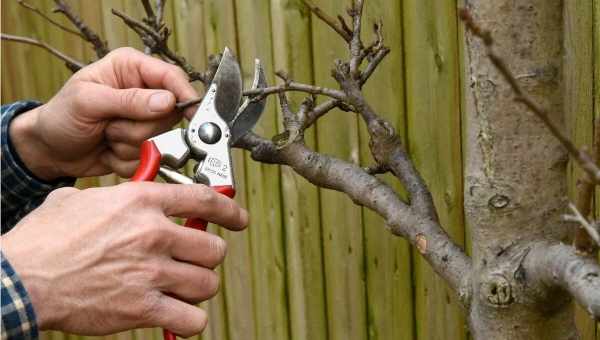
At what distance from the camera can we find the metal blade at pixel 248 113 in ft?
4.67

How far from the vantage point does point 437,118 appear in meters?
1.95

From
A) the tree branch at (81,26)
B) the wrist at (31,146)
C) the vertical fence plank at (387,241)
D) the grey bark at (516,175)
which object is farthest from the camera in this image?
the vertical fence plank at (387,241)

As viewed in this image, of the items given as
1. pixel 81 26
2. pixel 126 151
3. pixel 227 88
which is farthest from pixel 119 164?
pixel 227 88

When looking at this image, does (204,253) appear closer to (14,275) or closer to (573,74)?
(14,275)

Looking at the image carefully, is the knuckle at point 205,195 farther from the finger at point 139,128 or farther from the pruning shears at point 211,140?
the finger at point 139,128

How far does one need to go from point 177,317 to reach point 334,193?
1142 millimetres

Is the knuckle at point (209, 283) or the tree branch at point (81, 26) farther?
the tree branch at point (81, 26)

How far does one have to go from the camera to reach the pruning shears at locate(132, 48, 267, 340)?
133 cm

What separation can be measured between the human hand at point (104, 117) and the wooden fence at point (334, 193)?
699 mm

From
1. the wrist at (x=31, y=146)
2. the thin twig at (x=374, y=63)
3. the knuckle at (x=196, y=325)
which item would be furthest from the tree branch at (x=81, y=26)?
the knuckle at (x=196, y=325)

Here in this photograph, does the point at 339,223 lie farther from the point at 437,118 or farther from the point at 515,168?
the point at 515,168

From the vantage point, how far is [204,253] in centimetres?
120

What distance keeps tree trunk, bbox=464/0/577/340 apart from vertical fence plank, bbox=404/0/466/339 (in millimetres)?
840

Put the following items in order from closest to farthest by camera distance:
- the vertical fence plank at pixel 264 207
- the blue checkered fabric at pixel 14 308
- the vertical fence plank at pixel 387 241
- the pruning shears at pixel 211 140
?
the blue checkered fabric at pixel 14 308
the pruning shears at pixel 211 140
the vertical fence plank at pixel 387 241
the vertical fence plank at pixel 264 207
